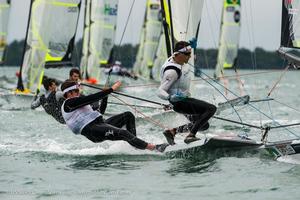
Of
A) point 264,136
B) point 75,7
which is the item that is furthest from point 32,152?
point 75,7

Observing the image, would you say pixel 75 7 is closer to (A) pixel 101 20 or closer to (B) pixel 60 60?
A: (B) pixel 60 60

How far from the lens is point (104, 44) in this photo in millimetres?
28734

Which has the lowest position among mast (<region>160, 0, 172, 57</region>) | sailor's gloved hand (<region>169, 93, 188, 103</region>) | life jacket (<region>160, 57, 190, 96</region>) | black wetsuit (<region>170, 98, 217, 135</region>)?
black wetsuit (<region>170, 98, 217, 135</region>)

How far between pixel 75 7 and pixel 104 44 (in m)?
8.13

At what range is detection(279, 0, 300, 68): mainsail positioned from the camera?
29.2ft

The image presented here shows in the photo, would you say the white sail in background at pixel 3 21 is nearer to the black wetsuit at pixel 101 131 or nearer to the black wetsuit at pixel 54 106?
the black wetsuit at pixel 54 106

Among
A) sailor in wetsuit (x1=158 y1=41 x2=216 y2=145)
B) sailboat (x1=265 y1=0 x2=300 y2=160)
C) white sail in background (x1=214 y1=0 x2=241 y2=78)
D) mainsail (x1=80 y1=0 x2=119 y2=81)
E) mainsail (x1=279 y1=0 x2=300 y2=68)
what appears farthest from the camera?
white sail in background (x1=214 y1=0 x2=241 y2=78)

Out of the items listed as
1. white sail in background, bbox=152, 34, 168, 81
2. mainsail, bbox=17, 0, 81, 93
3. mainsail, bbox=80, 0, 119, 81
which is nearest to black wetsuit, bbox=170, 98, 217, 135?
mainsail, bbox=17, 0, 81, 93

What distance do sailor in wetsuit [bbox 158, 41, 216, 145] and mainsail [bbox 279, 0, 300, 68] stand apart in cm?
122

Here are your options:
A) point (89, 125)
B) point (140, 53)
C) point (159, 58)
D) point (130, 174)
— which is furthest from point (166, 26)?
point (140, 53)

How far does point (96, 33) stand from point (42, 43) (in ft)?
29.0

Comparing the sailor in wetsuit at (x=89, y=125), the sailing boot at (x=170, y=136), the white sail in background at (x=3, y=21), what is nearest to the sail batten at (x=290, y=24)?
the sailing boot at (x=170, y=136)

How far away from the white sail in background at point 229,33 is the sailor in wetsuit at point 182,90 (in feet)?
77.8

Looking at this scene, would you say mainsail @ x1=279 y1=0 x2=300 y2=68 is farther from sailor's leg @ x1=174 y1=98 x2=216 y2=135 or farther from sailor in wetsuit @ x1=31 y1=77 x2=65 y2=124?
sailor in wetsuit @ x1=31 y1=77 x2=65 y2=124
